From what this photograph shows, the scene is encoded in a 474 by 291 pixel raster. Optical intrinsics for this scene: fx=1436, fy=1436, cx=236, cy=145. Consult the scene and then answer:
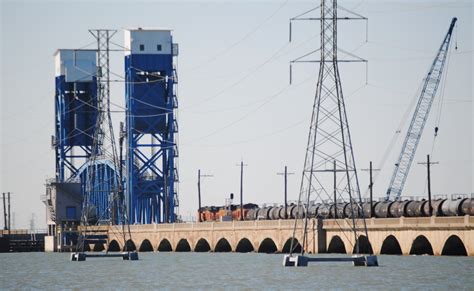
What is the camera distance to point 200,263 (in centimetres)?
11169

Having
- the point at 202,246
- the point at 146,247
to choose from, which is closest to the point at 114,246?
the point at 146,247

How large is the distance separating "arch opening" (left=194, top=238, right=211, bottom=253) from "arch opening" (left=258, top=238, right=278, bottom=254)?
565 inches

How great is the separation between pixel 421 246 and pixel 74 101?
81.5m

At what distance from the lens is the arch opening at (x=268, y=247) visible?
12988 cm

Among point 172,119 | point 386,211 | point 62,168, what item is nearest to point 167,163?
point 172,119

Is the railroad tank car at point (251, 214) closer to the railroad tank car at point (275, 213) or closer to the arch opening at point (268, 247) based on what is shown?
the railroad tank car at point (275, 213)

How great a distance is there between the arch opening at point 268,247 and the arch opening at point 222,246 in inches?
327

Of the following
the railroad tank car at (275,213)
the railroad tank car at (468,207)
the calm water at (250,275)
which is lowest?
the calm water at (250,275)

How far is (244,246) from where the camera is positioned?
447 feet

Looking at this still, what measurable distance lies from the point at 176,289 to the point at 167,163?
93.9 meters

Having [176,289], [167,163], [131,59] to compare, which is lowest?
[176,289]

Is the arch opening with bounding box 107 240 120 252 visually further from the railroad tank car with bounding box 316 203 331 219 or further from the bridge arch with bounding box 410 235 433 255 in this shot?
the bridge arch with bounding box 410 235 433 255

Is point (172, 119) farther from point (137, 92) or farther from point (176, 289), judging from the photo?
point (176, 289)

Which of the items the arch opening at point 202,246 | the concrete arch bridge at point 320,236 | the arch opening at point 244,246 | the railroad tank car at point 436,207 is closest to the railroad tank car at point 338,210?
the concrete arch bridge at point 320,236
